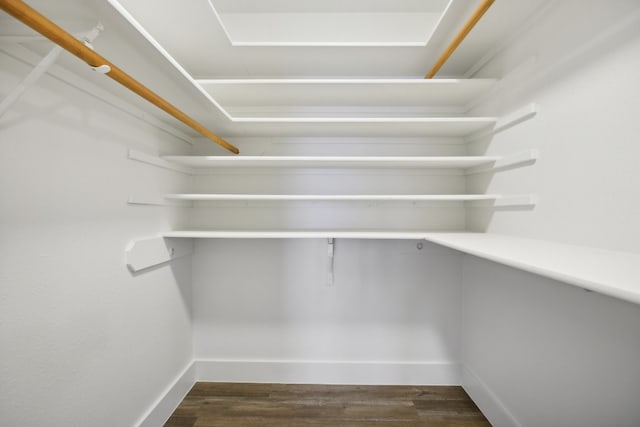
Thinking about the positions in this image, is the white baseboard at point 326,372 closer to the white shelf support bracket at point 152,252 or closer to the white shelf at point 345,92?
the white shelf support bracket at point 152,252

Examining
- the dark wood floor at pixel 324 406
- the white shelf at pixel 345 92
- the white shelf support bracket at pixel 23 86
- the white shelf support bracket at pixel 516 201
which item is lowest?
the dark wood floor at pixel 324 406

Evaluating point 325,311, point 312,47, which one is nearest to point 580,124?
point 312,47

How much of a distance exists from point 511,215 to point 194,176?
6.55 ft

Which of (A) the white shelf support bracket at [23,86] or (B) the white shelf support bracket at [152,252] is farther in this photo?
(B) the white shelf support bracket at [152,252]

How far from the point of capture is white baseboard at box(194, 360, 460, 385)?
1788 mm

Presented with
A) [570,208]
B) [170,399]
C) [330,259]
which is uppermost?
[570,208]

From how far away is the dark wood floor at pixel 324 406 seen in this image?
1.48 metres

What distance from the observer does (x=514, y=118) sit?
4.13ft

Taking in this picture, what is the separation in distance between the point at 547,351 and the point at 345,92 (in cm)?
166

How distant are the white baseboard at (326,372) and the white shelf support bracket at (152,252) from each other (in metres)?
0.88

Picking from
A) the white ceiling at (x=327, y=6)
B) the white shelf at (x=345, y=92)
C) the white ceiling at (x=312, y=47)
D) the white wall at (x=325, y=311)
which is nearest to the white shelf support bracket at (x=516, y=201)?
the white wall at (x=325, y=311)

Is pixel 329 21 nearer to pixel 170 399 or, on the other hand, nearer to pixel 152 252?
pixel 152 252

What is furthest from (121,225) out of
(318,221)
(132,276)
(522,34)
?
(522,34)

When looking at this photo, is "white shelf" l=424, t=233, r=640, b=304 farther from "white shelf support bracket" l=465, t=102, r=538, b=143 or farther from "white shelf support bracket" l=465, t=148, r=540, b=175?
"white shelf support bracket" l=465, t=102, r=538, b=143
